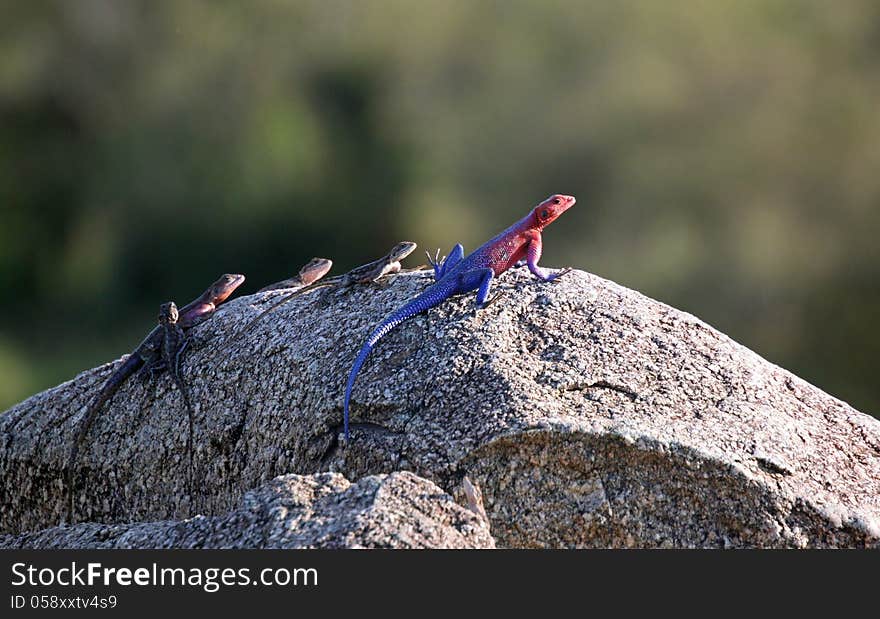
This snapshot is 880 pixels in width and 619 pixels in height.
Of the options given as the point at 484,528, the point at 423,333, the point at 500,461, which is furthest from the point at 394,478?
the point at 423,333

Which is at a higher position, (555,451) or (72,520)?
(72,520)

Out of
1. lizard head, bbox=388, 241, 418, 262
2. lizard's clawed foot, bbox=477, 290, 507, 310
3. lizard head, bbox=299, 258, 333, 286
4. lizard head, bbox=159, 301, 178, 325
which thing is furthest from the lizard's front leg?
lizard head, bbox=159, 301, 178, 325

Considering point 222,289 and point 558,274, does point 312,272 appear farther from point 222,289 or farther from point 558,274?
point 558,274

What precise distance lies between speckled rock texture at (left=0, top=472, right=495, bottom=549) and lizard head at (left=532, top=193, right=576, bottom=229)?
1928 mm

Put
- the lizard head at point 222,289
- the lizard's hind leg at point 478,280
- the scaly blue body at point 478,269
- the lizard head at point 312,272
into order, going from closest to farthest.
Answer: the scaly blue body at point 478,269 → the lizard's hind leg at point 478,280 → the lizard head at point 222,289 → the lizard head at point 312,272

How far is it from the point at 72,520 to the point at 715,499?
2656 mm

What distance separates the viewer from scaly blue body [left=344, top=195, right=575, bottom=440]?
4328 mm

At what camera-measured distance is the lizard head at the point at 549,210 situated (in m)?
4.92

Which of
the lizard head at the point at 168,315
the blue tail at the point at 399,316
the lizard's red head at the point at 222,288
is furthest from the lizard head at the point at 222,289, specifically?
the blue tail at the point at 399,316

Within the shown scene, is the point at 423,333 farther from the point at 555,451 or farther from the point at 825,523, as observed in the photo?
the point at 825,523

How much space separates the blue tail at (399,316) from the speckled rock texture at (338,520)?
0.79m

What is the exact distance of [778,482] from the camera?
3727 millimetres

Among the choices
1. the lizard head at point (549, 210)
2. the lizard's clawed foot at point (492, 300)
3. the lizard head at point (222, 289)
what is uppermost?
the lizard head at point (222, 289)

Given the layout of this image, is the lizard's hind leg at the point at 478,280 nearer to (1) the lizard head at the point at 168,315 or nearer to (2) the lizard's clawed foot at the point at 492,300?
(2) the lizard's clawed foot at the point at 492,300
